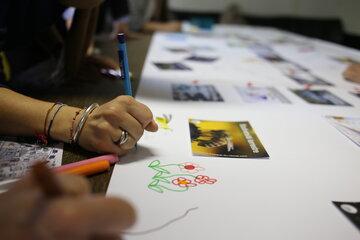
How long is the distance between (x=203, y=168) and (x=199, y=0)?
12.3 feet

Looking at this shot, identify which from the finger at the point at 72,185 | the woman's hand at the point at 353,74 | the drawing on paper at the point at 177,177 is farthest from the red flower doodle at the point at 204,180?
the woman's hand at the point at 353,74

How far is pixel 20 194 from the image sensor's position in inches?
8.4

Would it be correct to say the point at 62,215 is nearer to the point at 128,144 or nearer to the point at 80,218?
the point at 80,218

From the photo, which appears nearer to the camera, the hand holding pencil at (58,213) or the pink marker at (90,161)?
the hand holding pencil at (58,213)

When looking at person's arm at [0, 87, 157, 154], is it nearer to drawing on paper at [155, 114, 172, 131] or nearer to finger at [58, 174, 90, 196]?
drawing on paper at [155, 114, 172, 131]

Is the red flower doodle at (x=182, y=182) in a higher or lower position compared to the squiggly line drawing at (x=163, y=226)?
lower

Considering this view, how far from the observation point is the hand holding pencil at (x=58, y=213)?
0.19 meters

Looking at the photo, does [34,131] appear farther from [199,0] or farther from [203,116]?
[199,0]

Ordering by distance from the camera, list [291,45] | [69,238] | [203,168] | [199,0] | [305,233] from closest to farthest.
A: [69,238], [305,233], [203,168], [291,45], [199,0]

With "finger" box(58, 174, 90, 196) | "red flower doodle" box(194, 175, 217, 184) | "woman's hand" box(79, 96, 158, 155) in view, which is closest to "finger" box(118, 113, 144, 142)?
"woman's hand" box(79, 96, 158, 155)

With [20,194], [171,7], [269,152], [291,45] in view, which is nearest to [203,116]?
[269,152]

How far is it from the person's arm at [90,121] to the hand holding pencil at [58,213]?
0.24 metres

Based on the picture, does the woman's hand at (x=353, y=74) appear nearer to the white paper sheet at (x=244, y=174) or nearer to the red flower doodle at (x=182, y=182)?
the white paper sheet at (x=244, y=174)

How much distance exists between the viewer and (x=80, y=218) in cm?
19
